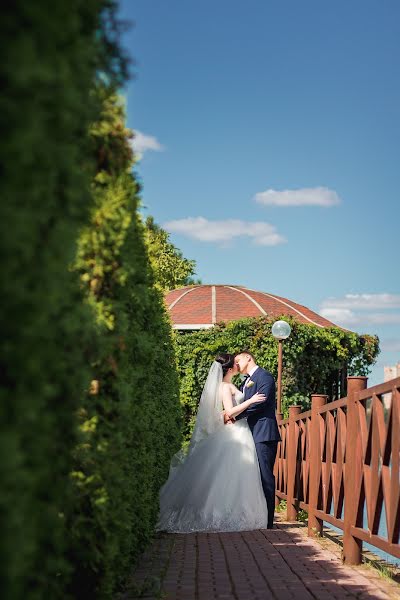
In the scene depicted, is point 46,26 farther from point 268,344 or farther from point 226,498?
point 268,344

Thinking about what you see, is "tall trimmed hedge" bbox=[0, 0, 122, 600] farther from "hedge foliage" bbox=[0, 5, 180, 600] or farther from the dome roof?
the dome roof

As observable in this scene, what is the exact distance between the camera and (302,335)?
15711 mm

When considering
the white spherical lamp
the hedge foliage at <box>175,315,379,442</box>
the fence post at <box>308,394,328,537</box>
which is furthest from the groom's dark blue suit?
the hedge foliage at <box>175,315,379,442</box>

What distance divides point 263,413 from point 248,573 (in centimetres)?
417

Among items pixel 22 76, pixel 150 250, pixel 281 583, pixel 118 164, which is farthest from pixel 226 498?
pixel 22 76

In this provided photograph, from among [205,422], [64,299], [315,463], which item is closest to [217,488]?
[205,422]

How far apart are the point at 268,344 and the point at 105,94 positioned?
12709 mm

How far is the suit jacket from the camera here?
33.5 feet

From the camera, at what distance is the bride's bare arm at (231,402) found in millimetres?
10156

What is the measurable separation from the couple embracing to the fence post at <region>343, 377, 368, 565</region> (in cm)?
290

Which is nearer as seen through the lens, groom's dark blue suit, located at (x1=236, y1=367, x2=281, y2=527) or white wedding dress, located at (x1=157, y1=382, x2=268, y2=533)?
white wedding dress, located at (x1=157, y1=382, x2=268, y2=533)

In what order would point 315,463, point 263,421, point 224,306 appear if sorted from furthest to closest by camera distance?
point 224,306, point 263,421, point 315,463

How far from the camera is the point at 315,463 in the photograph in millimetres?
8656

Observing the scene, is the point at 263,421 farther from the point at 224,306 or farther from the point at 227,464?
the point at 224,306
